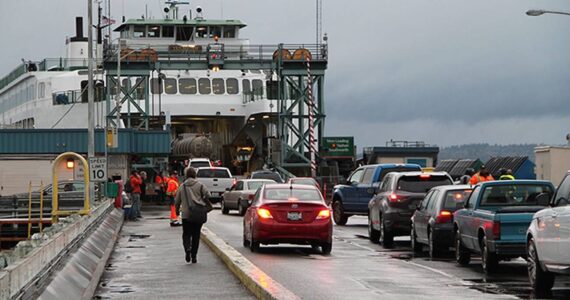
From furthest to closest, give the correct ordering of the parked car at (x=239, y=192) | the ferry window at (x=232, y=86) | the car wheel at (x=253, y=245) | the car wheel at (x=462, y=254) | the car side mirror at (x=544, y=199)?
the ferry window at (x=232, y=86), the parked car at (x=239, y=192), the car wheel at (x=253, y=245), the car wheel at (x=462, y=254), the car side mirror at (x=544, y=199)

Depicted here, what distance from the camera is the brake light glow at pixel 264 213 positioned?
24.0 meters

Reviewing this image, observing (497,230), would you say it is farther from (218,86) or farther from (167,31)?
(167,31)

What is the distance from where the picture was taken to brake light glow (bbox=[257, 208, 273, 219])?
78.7 ft

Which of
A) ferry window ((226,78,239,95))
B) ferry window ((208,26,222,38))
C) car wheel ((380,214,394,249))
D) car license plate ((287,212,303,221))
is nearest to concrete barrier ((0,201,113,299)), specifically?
car license plate ((287,212,303,221))

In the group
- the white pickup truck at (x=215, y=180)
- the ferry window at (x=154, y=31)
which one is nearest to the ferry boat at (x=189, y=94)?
the ferry window at (x=154, y=31)

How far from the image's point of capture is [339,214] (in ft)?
121

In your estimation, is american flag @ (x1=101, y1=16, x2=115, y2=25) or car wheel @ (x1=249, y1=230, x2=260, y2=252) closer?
car wheel @ (x1=249, y1=230, x2=260, y2=252)

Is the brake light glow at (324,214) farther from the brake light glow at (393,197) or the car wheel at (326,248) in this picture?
the brake light glow at (393,197)

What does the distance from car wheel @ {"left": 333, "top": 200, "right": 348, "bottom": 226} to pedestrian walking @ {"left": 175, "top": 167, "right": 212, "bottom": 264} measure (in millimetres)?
15672

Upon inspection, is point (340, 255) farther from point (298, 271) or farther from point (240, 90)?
point (240, 90)

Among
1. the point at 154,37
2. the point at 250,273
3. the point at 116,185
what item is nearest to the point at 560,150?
the point at 116,185

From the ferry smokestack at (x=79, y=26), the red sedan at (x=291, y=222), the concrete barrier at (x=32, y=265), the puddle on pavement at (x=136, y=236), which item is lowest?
the puddle on pavement at (x=136, y=236)

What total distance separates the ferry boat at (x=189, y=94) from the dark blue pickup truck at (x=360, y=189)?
3309 centimetres

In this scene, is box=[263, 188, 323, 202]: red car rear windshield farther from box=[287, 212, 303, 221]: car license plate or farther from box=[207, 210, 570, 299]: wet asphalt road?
box=[207, 210, 570, 299]: wet asphalt road
